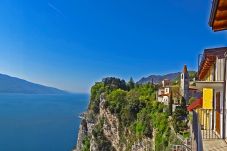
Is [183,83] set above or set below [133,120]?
above

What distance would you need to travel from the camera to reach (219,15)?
3.73 meters

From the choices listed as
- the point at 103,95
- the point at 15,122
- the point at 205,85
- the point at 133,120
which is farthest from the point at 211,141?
the point at 15,122

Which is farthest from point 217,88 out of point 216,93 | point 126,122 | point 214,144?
point 126,122

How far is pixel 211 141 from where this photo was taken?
Result: 8859mm

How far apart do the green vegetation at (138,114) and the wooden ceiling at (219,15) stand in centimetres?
2212

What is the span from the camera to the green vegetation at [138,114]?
29.3m

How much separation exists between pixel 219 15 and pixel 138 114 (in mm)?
34754

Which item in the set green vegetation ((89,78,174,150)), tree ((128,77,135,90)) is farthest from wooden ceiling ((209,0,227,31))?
tree ((128,77,135,90))

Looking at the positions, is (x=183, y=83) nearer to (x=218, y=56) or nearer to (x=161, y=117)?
(x=161, y=117)

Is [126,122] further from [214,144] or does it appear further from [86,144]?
[214,144]

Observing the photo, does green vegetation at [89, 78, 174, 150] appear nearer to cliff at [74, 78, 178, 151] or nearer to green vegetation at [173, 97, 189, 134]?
cliff at [74, 78, 178, 151]

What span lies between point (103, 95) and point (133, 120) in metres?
10.8

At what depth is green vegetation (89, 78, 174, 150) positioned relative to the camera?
29.3 meters

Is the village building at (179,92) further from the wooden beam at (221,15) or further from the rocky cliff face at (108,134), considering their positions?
the wooden beam at (221,15)
